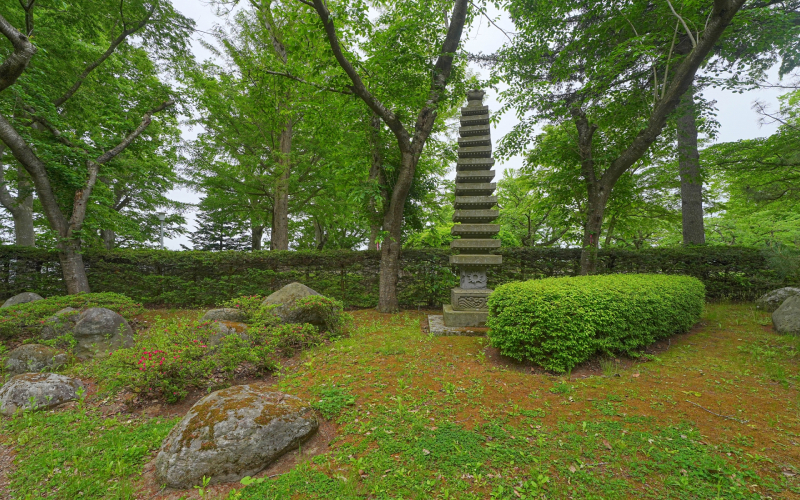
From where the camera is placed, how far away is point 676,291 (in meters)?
5.30

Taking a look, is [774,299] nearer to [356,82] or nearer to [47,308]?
[356,82]

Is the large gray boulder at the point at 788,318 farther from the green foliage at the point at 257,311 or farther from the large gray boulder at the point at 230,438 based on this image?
the green foliage at the point at 257,311

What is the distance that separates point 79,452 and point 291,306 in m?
3.30

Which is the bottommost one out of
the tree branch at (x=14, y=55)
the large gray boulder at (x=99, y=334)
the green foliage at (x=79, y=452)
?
the green foliage at (x=79, y=452)

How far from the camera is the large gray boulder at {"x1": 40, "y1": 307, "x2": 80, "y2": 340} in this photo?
5.50 meters

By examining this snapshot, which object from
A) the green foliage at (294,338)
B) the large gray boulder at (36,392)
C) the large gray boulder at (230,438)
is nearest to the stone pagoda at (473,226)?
the green foliage at (294,338)

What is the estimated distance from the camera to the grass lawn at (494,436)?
221cm

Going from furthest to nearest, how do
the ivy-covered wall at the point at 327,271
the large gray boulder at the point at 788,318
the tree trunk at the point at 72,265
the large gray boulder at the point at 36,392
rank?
the ivy-covered wall at the point at 327,271 < the tree trunk at the point at 72,265 < the large gray boulder at the point at 788,318 < the large gray boulder at the point at 36,392

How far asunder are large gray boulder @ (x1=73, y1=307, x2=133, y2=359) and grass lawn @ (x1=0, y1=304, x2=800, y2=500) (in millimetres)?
1993

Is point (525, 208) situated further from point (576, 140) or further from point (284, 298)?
point (284, 298)

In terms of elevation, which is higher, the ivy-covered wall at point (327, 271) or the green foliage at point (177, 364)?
the ivy-covered wall at point (327, 271)

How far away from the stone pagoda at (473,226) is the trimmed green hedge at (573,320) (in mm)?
1267

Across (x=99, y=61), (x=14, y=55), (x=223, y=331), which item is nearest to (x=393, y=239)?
(x=223, y=331)

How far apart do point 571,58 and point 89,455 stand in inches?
446
